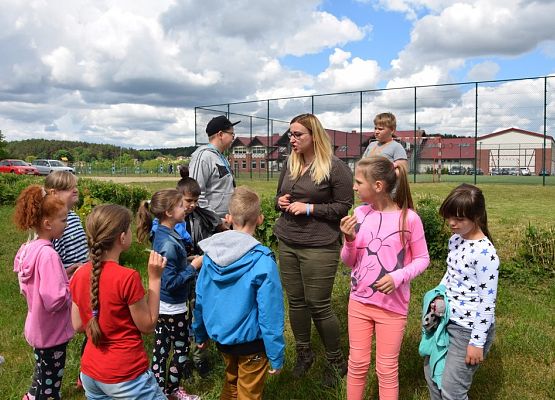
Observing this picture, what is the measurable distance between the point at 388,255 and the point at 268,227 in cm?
453

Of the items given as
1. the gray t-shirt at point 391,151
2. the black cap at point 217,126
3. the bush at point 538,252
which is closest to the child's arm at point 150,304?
the black cap at point 217,126

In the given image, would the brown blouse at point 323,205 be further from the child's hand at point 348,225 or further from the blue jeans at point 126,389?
the blue jeans at point 126,389

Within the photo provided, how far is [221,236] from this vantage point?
97.3 inches

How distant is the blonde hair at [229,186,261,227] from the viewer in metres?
2.50

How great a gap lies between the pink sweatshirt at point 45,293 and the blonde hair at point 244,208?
1.00m

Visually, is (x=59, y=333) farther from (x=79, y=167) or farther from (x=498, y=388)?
(x=79, y=167)

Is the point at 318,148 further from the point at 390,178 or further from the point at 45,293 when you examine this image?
the point at 45,293

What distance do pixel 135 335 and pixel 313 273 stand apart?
1422mm

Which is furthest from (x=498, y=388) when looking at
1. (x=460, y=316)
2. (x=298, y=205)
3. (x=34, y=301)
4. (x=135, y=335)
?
(x=34, y=301)

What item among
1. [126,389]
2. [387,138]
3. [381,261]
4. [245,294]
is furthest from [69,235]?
[387,138]

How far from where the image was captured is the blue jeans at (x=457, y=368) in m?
2.44

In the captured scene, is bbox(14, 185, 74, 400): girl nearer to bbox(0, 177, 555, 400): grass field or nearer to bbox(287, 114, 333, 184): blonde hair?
bbox(0, 177, 555, 400): grass field

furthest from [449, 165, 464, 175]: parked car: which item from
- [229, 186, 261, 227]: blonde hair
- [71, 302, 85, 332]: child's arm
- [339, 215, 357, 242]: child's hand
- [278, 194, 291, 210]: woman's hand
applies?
[71, 302, 85, 332]: child's arm

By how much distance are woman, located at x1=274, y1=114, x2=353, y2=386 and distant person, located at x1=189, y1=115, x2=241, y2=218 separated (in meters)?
0.55
